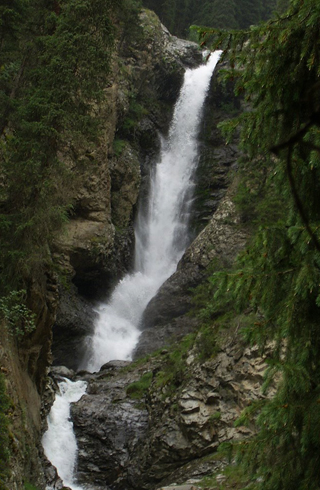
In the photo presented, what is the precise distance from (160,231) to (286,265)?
75.8 ft

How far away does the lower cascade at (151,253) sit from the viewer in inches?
556

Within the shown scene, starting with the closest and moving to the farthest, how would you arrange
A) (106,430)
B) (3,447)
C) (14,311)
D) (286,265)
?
(286,265) → (3,447) → (14,311) → (106,430)

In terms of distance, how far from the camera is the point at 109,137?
2383cm

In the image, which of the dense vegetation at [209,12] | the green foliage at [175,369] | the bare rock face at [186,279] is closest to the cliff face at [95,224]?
the bare rock face at [186,279]

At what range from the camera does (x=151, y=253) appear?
26.7 metres

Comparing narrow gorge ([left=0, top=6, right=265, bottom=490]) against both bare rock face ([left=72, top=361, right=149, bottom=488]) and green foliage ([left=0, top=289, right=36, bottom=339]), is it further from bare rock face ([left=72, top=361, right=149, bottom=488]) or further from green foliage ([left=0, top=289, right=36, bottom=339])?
green foliage ([left=0, top=289, right=36, bottom=339])

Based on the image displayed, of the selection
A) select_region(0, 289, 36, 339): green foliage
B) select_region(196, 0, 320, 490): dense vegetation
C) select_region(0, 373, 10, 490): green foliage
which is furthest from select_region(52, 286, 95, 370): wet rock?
select_region(196, 0, 320, 490): dense vegetation

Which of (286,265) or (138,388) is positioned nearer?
(286,265)

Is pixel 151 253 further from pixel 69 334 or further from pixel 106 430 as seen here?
pixel 106 430

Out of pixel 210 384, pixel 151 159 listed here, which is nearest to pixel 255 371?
pixel 210 384

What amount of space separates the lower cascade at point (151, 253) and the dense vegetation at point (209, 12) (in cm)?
821

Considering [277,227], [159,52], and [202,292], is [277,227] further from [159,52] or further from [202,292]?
[159,52]

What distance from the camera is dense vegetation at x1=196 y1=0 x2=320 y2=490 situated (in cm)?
402

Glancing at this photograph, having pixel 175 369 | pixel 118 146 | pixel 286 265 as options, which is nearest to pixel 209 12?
pixel 118 146
